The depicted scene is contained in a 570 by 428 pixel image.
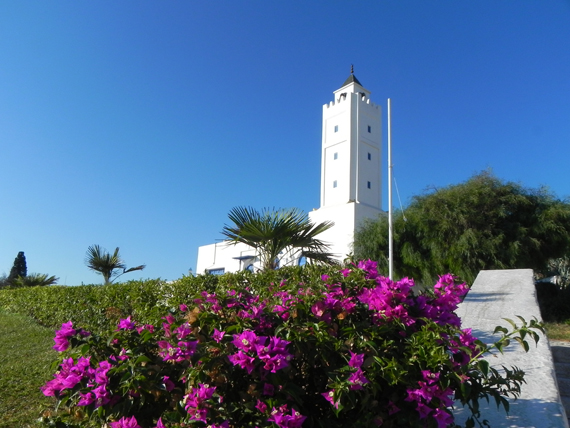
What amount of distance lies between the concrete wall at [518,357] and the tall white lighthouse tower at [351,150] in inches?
960

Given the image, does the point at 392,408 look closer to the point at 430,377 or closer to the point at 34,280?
the point at 430,377

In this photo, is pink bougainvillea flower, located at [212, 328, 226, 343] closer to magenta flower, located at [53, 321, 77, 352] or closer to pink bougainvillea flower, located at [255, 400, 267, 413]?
pink bougainvillea flower, located at [255, 400, 267, 413]

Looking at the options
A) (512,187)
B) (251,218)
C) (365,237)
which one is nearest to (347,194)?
(365,237)

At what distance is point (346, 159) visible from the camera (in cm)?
3023

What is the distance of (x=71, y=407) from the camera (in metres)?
1.86

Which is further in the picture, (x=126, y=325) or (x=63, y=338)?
(x=126, y=325)

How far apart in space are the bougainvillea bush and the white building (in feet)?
86.1

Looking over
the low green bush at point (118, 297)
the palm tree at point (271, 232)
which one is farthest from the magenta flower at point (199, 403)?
the palm tree at point (271, 232)

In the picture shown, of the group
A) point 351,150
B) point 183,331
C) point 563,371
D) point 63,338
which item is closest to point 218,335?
point 183,331

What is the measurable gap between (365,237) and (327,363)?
15.1m

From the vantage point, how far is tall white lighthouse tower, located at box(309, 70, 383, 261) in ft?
98.8

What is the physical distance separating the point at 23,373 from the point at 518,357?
202 inches

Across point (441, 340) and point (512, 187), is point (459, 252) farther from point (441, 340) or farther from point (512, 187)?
point (441, 340)

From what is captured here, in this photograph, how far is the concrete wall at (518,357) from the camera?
7.36ft
